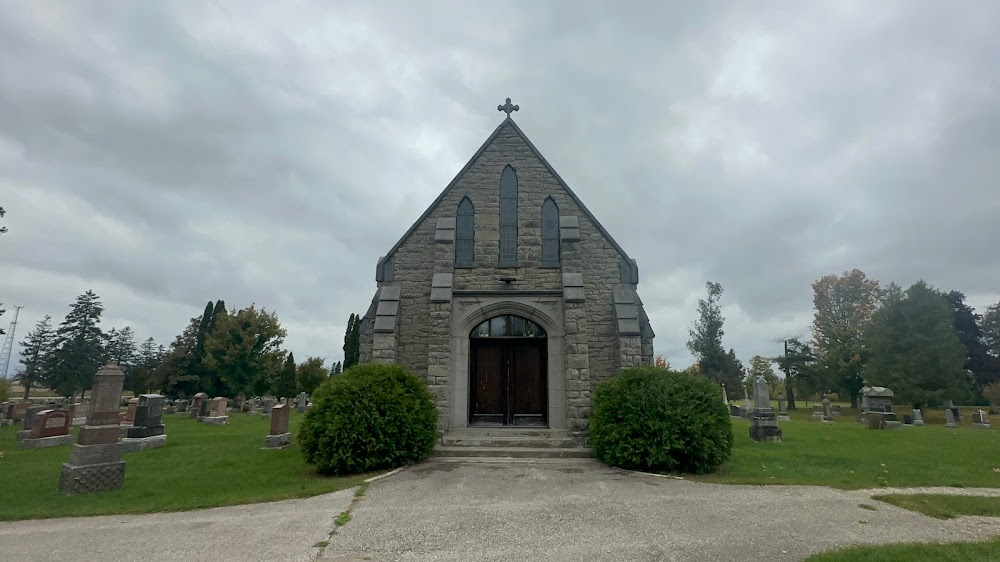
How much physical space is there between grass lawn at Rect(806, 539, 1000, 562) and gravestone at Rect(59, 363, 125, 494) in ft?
34.9

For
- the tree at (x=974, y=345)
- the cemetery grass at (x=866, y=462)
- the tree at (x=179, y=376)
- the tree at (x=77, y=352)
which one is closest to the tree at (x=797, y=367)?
the tree at (x=974, y=345)

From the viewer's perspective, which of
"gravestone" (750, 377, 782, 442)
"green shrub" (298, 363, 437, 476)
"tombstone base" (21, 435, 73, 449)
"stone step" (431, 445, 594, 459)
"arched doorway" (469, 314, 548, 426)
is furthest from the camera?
"gravestone" (750, 377, 782, 442)

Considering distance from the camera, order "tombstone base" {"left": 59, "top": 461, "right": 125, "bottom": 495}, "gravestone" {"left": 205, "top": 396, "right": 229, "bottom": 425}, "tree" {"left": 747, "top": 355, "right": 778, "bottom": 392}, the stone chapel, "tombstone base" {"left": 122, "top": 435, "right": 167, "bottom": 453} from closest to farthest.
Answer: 1. "tombstone base" {"left": 59, "top": 461, "right": 125, "bottom": 495}
2. the stone chapel
3. "tombstone base" {"left": 122, "top": 435, "right": 167, "bottom": 453}
4. "gravestone" {"left": 205, "top": 396, "right": 229, "bottom": 425}
5. "tree" {"left": 747, "top": 355, "right": 778, "bottom": 392}

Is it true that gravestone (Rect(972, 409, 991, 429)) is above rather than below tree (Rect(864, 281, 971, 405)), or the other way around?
below

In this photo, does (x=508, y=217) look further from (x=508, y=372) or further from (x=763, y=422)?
(x=763, y=422)

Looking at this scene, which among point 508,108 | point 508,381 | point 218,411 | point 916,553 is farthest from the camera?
point 218,411

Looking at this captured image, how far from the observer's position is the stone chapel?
37.5 ft

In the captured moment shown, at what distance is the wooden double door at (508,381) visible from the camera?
12438 mm

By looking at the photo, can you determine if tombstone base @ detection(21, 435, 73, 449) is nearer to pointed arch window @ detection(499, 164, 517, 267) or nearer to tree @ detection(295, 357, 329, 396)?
pointed arch window @ detection(499, 164, 517, 267)

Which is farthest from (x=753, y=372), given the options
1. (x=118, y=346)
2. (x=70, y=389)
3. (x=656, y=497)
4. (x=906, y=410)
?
(x=118, y=346)

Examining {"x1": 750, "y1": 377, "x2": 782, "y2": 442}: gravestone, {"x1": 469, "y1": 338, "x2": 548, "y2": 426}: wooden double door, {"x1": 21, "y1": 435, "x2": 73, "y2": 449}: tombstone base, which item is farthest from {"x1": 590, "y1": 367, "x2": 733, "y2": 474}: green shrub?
{"x1": 21, "y1": 435, "x2": 73, "y2": 449}: tombstone base

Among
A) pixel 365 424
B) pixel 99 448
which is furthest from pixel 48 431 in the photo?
pixel 365 424

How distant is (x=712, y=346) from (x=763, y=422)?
29204mm

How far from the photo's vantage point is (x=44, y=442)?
13.9 m
